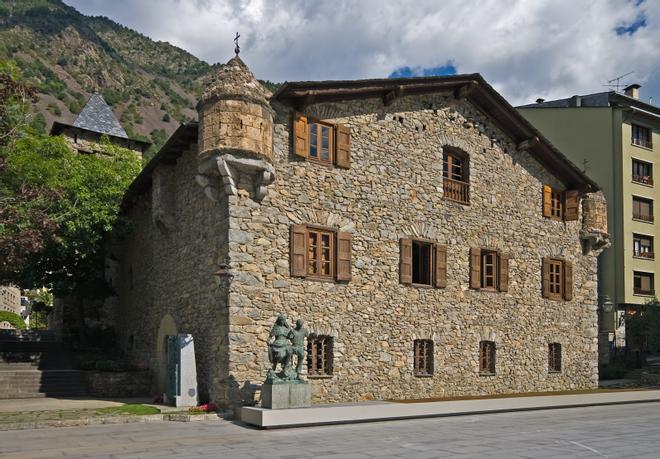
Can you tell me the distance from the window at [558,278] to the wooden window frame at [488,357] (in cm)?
361

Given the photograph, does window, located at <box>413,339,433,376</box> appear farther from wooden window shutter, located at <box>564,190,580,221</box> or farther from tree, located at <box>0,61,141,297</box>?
tree, located at <box>0,61,141,297</box>

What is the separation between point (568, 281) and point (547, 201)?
10.5ft

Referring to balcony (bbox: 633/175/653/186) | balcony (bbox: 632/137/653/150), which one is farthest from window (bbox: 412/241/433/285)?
balcony (bbox: 632/137/653/150)

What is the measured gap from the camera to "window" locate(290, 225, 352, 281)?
56.8 feet

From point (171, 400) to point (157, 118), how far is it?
10378cm

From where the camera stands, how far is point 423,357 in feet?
66.4

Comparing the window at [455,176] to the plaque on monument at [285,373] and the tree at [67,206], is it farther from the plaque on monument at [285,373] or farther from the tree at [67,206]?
the tree at [67,206]

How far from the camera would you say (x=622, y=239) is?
38.4m

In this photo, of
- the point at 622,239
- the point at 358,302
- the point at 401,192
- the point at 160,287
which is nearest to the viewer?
the point at 358,302

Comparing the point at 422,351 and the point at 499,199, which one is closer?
the point at 422,351

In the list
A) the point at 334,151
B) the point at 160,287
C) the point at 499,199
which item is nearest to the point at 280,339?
the point at 334,151

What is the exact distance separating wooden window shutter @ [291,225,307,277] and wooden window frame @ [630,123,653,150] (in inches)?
1198

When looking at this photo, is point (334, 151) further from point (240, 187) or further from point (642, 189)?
point (642, 189)

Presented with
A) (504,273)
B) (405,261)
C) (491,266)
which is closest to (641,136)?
(504,273)
